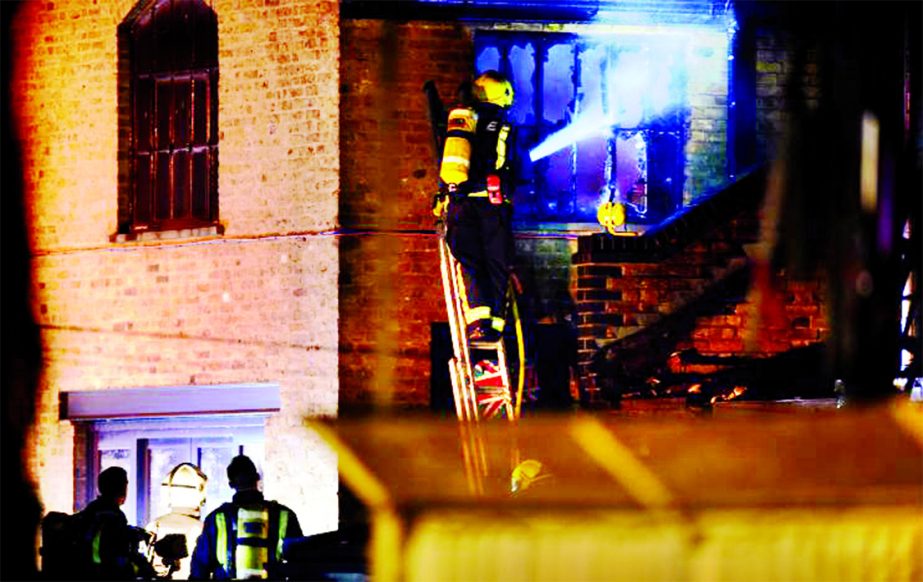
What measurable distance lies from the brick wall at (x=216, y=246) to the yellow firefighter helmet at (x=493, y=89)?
1.94 m

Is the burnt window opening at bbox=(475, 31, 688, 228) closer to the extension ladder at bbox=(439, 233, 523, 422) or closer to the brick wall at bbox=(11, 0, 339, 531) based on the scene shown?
the brick wall at bbox=(11, 0, 339, 531)

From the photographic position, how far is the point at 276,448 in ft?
41.9

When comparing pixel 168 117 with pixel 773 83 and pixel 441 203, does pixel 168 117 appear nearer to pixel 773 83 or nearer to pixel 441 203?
pixel 441 203

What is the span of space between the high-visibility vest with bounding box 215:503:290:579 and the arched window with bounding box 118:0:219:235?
14.8ft

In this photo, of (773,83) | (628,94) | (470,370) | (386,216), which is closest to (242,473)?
(470,370)

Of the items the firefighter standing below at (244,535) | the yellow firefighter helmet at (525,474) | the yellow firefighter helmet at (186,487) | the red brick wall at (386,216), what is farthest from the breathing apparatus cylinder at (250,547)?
the red brick wall at (386,216)

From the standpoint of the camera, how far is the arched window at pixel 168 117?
44.0ft

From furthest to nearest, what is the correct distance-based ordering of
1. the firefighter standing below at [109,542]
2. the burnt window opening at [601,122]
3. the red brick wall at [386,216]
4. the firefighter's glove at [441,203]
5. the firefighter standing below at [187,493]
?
the burnt window opening at [601,122] → the red brick wall at [386,216] → the firefighter standing below at [187,493] → the firefighter's glove at [441,203] → the firefighter standing below at [109,542]

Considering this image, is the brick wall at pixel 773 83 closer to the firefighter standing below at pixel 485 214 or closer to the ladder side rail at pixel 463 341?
the firefighter standing below at pixel 485 214

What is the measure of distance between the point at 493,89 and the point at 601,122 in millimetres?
2300

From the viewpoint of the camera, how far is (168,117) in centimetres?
1358

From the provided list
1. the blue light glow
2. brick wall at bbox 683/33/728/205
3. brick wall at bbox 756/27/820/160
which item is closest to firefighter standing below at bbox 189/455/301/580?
the blue light glow

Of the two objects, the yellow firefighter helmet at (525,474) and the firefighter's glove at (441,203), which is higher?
the firefighter's glove at (441,203)

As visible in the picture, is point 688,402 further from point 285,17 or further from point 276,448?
point 285,17
